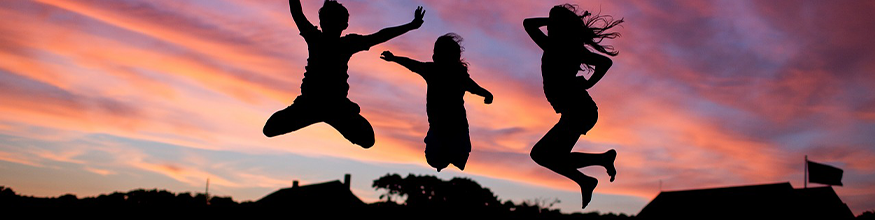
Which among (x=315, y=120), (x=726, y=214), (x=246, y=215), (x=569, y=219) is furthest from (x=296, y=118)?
(x=726, y=214)

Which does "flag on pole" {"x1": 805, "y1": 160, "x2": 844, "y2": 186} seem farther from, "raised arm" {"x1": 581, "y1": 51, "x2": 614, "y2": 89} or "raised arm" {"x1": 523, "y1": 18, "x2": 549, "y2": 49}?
"raised arm" {"x1": 523, "y1": 18, "x2": 549, "y2": 49}

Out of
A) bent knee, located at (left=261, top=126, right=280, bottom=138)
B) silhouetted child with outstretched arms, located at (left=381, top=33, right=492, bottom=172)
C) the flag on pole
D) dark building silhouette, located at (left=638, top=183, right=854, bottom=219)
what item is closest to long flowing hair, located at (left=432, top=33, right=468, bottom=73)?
silhouetted child with outstretched arms, located at (left=381, top=33, right=492, bottom=172)

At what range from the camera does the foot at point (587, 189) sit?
6.63 metres

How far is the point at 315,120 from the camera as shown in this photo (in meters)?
5.98

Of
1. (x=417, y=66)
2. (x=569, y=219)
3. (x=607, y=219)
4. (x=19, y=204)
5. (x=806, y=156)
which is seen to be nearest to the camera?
(x=417, y=66)

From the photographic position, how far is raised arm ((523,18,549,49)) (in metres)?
5.90

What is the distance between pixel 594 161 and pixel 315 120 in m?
2.71

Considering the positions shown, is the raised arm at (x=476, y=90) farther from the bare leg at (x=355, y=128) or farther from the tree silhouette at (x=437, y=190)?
the tree silhouette at (x=437, y=190)

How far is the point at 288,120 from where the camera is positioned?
5879 mm

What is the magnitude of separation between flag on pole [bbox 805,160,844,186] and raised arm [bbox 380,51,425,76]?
37.5 metres

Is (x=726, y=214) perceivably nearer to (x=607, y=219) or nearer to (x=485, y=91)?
(x=607, y=219)

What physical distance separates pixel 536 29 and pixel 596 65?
681mm

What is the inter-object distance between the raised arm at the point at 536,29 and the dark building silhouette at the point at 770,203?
34937 mm

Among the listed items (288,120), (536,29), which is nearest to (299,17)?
(288,120)
